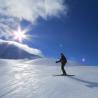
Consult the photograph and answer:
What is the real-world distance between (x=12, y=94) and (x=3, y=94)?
0.42 meters

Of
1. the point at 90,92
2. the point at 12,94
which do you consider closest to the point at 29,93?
the point at 12,94

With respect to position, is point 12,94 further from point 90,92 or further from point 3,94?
point 90,92

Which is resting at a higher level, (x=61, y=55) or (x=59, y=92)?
(x=61, y=55)

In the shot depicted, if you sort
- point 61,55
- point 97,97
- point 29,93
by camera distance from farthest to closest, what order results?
point 61,55, point 29,93, point 97,97

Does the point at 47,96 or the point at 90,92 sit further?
the point at 90,92

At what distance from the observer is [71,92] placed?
12.8 meters

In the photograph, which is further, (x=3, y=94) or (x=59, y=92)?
(x=59, y=92)

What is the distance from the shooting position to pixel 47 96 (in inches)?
462

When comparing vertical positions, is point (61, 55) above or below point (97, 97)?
above

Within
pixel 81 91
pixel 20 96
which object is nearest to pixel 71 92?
pixel 81 91

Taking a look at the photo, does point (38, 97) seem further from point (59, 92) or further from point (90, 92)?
point (90, 92)

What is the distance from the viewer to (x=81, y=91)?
42.9 feet

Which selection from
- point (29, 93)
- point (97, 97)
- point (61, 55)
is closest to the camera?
point (97, 97)

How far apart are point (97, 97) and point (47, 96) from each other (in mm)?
2279
